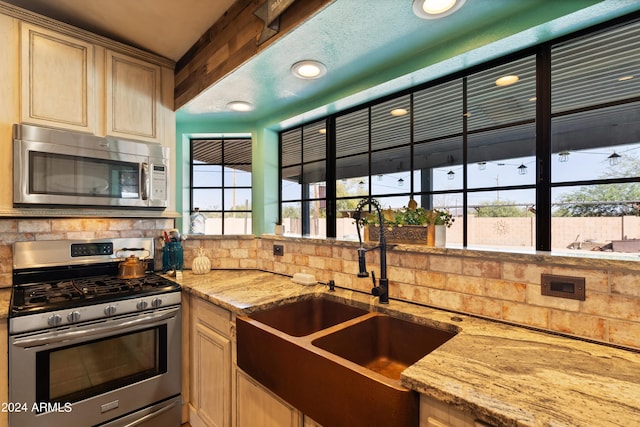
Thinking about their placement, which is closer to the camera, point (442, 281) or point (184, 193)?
point (442, 281)

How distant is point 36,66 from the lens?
5.72 ft

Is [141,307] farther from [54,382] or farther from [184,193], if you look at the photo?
[184,193]

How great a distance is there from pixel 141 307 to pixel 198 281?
1.30ft

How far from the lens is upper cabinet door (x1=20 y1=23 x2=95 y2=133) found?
1.72 m

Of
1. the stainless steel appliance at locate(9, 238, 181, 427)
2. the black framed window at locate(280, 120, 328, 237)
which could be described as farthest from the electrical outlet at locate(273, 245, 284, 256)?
the stainless steel appliance at locate(9, 238, 181, 427)

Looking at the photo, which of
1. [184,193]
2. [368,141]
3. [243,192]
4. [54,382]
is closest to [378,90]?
[368,141]

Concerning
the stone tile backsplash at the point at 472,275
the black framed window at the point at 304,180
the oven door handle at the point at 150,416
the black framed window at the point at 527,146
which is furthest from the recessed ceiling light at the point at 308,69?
the oven door handle at the point at 150,416

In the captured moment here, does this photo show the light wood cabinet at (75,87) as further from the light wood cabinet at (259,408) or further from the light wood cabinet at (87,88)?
the light wood cabinet at (259,408)

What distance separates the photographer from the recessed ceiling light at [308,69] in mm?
1656

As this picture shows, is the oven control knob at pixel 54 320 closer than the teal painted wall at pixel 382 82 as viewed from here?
No

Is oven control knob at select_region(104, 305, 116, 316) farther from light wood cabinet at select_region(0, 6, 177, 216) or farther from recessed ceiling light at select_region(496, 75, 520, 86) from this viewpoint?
recessed ceiling light at select_region(496, 75, 520, 86)

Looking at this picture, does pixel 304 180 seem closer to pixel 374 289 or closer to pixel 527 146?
pixel 374 289

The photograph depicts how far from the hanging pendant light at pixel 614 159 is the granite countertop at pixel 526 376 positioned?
747 millimetres

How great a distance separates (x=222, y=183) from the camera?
9.14ft
